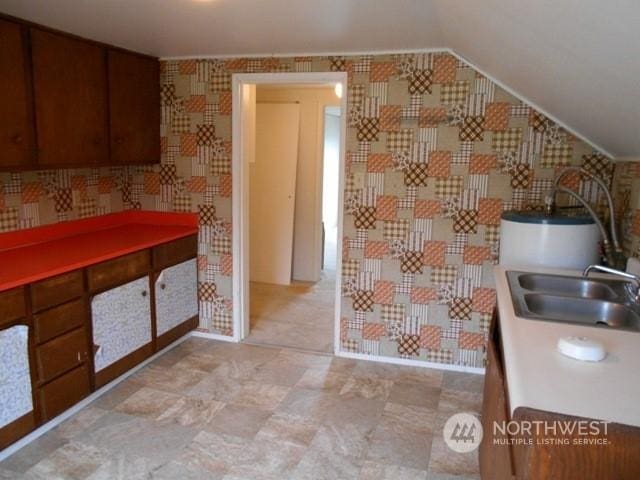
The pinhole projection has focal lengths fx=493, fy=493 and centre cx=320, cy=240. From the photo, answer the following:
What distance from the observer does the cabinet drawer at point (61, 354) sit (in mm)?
2271

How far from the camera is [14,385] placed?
2121 mm

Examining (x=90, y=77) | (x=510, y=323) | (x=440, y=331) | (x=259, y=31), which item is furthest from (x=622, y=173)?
(x=90, y=77)

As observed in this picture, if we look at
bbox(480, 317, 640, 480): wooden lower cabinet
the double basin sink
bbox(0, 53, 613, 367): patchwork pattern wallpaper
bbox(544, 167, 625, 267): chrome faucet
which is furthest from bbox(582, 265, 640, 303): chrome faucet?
bbox(0, 53, 613, 367): patchwork pattern wallpaper

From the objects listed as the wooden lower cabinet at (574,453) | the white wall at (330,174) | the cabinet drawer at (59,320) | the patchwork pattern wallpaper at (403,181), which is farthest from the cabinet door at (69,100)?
the white wall at (330,174)

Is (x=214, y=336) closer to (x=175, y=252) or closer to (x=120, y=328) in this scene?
(x=175, y=252)

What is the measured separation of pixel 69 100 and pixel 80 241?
2.71 feet

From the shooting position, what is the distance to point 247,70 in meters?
3.25

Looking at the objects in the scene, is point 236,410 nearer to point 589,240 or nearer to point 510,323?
point 510,323

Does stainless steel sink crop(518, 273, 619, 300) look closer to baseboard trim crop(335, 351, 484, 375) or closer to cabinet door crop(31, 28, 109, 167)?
baseboard trim crop(335, 351, 484, 375)

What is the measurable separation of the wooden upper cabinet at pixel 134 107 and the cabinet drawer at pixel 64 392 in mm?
1314

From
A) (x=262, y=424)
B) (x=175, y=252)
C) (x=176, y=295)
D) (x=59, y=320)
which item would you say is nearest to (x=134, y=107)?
(x=175, y=252)

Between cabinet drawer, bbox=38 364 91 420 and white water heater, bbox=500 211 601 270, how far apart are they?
2288 millimetres

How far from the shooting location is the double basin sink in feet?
5.64

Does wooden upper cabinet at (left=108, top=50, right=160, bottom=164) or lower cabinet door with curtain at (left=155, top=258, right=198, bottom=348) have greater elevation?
wooden upper cabinet at (left=108, top=50, right=160, bottom=164)
